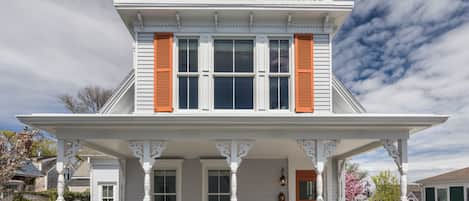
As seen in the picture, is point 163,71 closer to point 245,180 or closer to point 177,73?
point 177,73

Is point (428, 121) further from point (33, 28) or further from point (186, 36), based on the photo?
point (33, 28)

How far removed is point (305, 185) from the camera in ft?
39.2

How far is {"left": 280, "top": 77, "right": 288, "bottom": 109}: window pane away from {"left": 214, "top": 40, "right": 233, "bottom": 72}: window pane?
1.20 m

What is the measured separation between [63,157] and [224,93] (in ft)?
11.9

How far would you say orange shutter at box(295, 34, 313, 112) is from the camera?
994 centimetres

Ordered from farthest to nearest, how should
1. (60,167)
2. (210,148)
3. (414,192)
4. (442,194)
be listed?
(414,192)
(442,194)
(210,148)
(60,167)

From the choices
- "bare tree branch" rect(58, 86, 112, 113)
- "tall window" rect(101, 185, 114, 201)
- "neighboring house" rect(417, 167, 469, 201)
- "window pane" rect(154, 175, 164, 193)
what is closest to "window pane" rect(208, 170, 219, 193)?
"window pane" rect(154, 175, 164, 193)

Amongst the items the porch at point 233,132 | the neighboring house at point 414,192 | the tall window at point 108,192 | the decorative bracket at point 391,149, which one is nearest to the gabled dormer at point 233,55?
the porch at point 233,132

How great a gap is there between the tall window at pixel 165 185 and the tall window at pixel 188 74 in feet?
9.33

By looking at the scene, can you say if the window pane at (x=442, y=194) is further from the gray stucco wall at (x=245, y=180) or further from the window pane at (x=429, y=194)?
the gray stucco wall at (x=245, y=180)

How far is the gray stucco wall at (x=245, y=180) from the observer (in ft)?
38.7

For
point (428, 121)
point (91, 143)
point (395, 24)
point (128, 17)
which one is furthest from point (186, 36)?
point (395, 24)

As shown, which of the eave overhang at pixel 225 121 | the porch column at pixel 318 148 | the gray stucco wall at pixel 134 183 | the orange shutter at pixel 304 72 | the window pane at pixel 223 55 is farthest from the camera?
the gray stucco wall at pixel 134 183

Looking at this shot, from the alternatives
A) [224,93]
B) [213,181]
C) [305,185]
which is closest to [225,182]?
[213,181]
